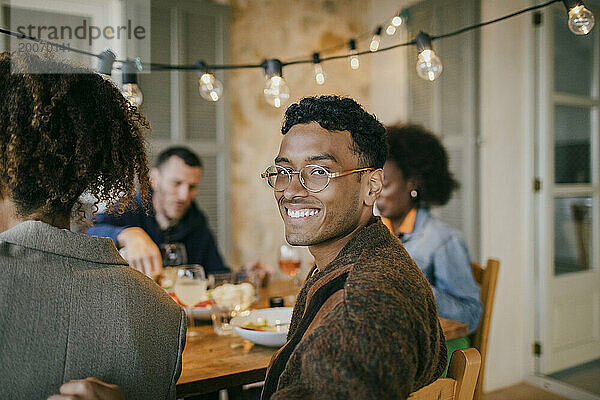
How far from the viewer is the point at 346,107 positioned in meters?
1.19

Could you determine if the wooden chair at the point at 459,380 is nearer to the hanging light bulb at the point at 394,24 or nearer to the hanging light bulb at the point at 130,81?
the hanging light bulb at the point at 130,81

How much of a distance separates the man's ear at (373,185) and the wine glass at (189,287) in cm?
83

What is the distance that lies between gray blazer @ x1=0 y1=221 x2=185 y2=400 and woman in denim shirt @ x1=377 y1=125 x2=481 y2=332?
3.93ft

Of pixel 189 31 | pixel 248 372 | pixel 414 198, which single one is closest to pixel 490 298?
pixel 414 198

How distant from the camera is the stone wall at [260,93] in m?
3.72

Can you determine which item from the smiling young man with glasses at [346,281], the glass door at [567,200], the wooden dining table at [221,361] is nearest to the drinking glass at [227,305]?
the wooden dining table at [221,361]

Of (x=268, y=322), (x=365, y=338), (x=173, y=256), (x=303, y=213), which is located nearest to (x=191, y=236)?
(x=173, y=256)

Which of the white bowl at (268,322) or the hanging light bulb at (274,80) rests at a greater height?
the hanging light bulb at (274,80)

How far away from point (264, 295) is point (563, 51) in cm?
224

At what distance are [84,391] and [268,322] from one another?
2.92 ft

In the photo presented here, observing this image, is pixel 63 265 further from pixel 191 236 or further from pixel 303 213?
pixel 191 236

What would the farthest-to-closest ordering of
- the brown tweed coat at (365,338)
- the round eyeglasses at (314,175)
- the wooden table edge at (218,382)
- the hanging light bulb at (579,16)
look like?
the hanging light bulb at (579,16), the wooden table edge at (218,382), the round eyeglasses at (314,175), the brown tweed coat at (365,338)

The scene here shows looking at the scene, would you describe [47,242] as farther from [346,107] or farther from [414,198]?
[414,198]

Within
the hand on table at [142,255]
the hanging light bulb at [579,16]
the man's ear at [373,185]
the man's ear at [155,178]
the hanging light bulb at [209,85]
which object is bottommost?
the hand on table at [142,255]
